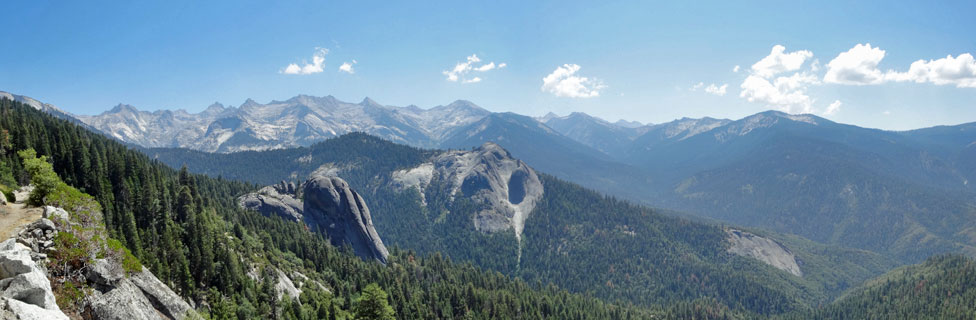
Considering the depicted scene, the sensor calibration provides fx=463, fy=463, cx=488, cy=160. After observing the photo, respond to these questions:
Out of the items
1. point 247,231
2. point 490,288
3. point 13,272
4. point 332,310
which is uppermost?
point 13,272

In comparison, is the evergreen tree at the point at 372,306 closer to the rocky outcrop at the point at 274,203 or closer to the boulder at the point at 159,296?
the boulder at the point at 159,296

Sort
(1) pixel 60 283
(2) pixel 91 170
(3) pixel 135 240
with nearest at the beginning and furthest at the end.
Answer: (1) pixel 60 283 → (3) pixel 135 240 → (2) pixel 91 170

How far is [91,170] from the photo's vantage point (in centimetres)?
8731

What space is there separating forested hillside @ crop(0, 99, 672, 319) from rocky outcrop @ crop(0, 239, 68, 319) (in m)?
37.5

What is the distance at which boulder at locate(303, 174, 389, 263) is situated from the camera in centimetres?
18025

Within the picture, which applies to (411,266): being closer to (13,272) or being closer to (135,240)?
(135,240)

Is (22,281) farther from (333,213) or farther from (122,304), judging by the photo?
(333,213)

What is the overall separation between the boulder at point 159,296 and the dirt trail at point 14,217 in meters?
11.3

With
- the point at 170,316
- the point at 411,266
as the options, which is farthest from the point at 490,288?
the point at 170,316

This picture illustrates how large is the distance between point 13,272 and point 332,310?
69.3 m

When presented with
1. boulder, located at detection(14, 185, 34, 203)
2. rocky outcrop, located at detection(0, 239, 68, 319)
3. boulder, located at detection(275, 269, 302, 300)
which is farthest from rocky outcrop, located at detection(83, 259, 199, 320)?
boulder, located at detection(275, 269, 302, 300)

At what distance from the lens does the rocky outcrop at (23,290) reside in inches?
1195

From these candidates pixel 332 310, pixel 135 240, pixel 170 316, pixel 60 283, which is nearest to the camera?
pixel 60 283

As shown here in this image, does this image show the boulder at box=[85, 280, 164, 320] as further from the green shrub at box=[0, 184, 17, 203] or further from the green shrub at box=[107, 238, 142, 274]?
the green shrub at box=[0, 184, 17, 203]
